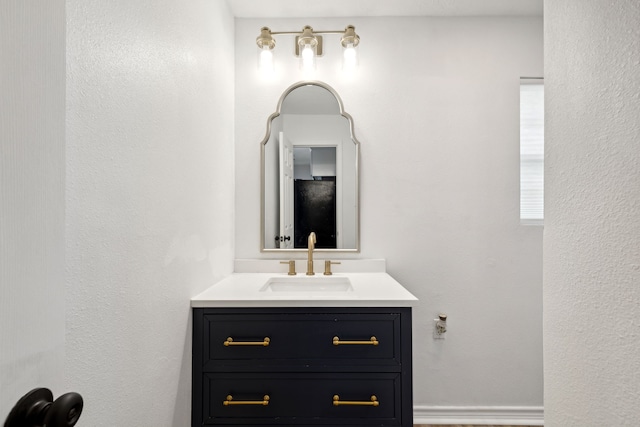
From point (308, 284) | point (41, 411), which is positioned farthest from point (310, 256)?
point (41, 411)

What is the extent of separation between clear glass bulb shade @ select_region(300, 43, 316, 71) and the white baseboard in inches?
83.4

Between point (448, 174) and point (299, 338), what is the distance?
4.39 ft

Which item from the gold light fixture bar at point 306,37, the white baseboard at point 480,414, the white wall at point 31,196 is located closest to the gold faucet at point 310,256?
the white baseboard at point 480,414

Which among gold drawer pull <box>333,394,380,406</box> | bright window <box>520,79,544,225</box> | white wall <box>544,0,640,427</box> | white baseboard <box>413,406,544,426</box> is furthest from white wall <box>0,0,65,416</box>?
bright window <box>520,79,544,225</box>

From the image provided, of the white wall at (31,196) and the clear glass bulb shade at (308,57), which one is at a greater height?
the clear glass bulb shade at (308,57)

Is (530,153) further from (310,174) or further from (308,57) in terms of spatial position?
(308,57)

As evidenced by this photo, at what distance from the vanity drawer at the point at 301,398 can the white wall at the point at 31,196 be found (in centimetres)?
114

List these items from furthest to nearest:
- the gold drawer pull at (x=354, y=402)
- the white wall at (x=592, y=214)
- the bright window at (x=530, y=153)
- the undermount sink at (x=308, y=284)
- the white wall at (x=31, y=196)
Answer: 1. the bright window at (x=530, y=153)
2. the undermount sink at (x=308, y=284)
3. the gold drawer pull at (x=354, y=402)
4. the white wall at (x=592, y=214)
5. the white wall at (x=31, y=196)

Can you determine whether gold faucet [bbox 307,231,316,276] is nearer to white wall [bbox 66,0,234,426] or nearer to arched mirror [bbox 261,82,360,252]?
arched mirror [bbox 261,82,360,252]

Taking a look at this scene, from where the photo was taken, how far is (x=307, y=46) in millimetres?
2135

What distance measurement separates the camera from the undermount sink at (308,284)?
6.61 ft

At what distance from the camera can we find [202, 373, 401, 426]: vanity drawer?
4.85 ft

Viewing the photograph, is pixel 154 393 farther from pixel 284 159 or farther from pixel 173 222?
pixel 284 159

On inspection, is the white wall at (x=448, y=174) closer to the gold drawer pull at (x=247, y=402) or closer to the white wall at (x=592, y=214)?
the gold drawer pull at (x=247, y=402)
